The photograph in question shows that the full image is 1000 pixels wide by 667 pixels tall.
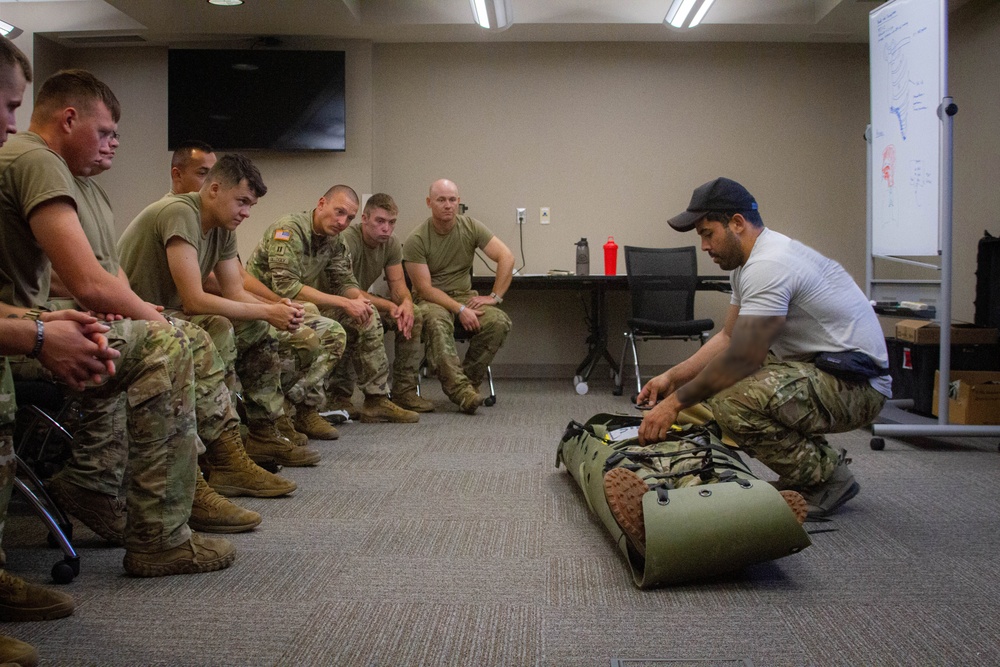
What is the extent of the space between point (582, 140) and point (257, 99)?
2349 millimetres

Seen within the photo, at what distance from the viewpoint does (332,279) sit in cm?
433

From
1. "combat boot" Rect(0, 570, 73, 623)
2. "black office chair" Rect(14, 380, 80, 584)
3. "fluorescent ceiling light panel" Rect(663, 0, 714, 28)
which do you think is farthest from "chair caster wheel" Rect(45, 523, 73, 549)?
"fluorescent ceiling light panel" Rect(663, 0, 714, 28)

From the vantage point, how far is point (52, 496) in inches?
90.0

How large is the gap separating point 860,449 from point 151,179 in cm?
515

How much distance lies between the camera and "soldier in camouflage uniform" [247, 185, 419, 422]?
3.94m

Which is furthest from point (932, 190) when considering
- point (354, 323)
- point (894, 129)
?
point (354, 323)

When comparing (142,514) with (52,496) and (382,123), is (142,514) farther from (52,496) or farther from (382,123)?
(382,123)

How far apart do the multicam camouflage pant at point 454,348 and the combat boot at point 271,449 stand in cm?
147

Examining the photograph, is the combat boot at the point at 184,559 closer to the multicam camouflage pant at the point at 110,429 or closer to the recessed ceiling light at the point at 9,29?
the multicam camouflage pant at the point at 110,429

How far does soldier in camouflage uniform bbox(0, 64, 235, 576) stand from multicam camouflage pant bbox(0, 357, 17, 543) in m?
0.23

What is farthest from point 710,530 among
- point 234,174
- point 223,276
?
point 223,276

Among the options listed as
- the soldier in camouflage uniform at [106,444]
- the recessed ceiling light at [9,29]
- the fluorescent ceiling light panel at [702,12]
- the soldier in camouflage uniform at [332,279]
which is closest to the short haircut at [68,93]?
the soldier in camouflage uniform at [106,444]

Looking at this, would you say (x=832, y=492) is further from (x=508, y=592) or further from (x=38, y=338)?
(x=38, y=338)

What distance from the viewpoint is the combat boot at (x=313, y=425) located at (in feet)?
12.6
